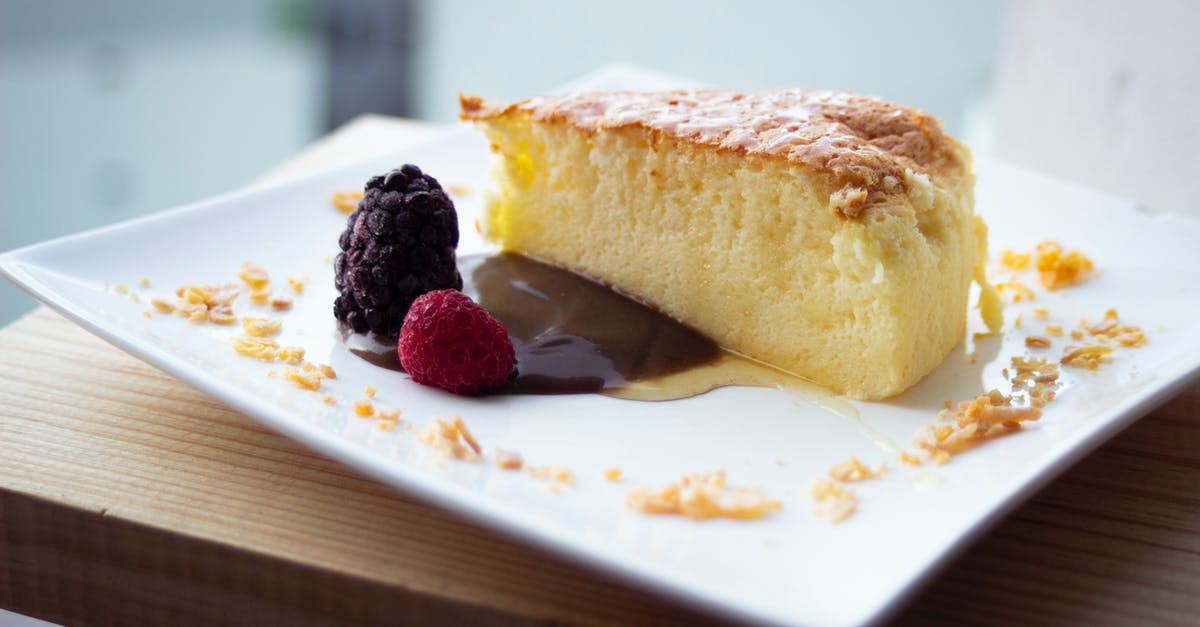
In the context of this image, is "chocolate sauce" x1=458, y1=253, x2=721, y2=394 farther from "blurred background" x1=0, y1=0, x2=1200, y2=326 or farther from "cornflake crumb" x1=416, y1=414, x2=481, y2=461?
"blurred background" x1=0, y1=0, x2=1200, y2=326

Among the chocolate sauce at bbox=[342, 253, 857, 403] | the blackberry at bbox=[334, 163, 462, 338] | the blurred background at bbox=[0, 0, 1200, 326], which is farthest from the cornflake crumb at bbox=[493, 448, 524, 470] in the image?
the blurred background at bbox=[0, 0, 1200, 326]

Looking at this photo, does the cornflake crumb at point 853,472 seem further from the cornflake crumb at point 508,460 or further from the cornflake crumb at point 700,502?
the cornflake crumb at point 508,460

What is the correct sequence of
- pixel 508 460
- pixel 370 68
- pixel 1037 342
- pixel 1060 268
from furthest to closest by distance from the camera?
1. pixel 370 68
2. pixel 1060 268
3. pixel 1037 342
4. pixel 508 460

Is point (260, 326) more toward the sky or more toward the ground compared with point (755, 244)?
more toward the ground

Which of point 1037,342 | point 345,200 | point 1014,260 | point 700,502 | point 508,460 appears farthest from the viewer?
point 345,200

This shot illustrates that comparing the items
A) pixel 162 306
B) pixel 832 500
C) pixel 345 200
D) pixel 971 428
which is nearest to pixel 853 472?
pixel 832 500

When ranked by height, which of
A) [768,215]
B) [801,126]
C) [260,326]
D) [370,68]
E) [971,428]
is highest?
[801,126]

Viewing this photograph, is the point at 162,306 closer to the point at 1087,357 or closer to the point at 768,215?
the point at 768,215
